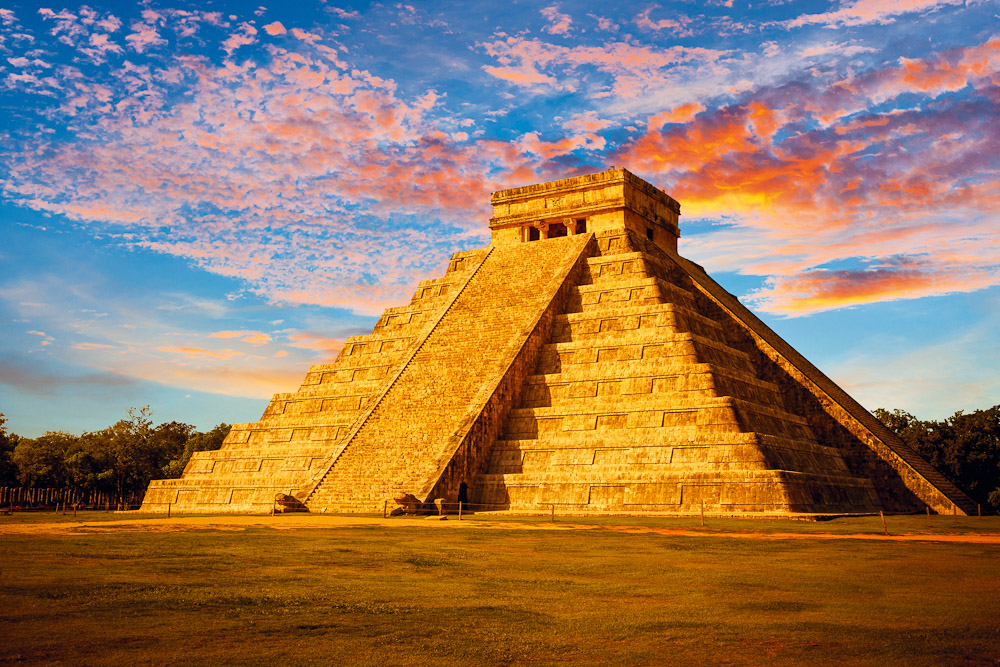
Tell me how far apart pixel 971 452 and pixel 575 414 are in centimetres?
1782

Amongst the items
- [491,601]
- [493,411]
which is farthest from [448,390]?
[491,601]

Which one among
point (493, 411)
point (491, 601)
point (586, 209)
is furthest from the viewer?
point (586, 209)

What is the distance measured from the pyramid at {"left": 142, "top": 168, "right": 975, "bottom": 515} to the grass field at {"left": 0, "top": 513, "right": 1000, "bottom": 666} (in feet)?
30.3

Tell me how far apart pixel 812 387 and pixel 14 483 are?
1904 inches

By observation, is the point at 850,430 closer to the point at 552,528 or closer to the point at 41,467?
the point at 552,528

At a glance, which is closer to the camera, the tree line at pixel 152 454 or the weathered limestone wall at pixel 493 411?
the weathered limestone wall at pixel 493 411

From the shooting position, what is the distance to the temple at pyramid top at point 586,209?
38438 mm

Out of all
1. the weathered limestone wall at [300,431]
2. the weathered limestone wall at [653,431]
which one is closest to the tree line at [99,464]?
the weathered limestone wall at [300,431]

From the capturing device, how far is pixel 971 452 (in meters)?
34.0

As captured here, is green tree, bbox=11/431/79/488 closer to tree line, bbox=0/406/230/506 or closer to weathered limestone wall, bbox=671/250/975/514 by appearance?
tree line, bbox=0/406/230/506

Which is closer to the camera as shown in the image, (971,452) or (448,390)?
(448,390)

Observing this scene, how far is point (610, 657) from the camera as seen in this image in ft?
19.7

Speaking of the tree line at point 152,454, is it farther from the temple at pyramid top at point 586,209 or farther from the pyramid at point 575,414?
the temple at pyramid top at point 586,209

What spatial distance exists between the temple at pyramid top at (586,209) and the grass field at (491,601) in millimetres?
25315
